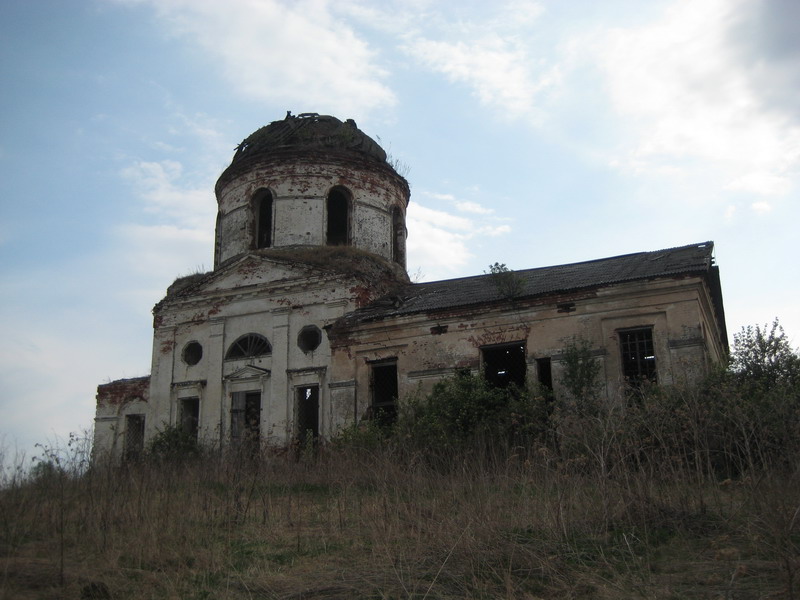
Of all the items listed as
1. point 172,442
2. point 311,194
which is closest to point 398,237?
point 311,194

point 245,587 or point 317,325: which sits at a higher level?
point 317,325

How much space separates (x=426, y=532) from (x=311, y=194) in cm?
1603

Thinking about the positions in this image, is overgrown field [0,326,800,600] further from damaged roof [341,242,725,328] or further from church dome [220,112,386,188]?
church dome [220,112,386,188]

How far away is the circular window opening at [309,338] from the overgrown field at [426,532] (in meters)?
9.40

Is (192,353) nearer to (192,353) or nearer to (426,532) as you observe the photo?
(192,353)

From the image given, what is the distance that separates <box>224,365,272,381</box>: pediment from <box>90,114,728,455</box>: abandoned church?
4 cm

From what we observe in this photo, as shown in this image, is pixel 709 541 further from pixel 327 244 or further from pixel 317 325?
pixel 327 244

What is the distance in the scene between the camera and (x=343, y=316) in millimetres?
18844

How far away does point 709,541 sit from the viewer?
261 inches

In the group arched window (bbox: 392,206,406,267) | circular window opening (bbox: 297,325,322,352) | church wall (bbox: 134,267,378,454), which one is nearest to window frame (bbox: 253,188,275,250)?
church wall (bbox: 134,267,378,454)

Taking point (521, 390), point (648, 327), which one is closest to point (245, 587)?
point (521, 390)

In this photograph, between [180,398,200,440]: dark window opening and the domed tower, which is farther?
the domed tower

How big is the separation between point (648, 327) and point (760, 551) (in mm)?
9596

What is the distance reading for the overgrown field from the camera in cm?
602
